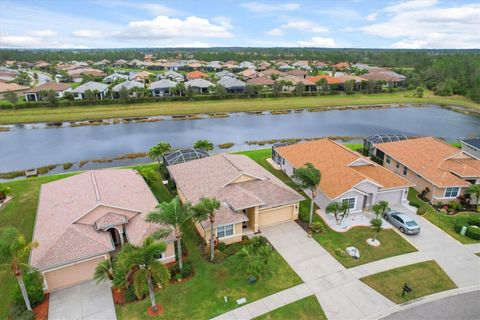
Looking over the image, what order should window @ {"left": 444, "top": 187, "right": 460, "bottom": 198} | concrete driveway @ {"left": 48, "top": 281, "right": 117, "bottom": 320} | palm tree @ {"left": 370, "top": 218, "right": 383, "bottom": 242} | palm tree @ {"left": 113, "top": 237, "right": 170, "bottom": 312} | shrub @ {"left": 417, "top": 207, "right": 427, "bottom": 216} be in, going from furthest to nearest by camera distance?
window @ {"left": 444, "top": 187, "right": 460, "bottom": 198}
shrub @ {"left": 417, "top": 207, "right": 427, "bottom": 216}
palm tree @ {"left": 370, "top": 218, "right": 383, "bottom": 242}
concrete driveway @ {"left": 48, "top": 281, "right": 117, "bottom": 320}
palm tree @ {"left": 113, "top": 237, "right": 170, "bottom": 312}

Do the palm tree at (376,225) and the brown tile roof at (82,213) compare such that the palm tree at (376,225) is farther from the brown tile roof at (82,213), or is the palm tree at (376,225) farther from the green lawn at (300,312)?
the brown tile roof at (82,213)

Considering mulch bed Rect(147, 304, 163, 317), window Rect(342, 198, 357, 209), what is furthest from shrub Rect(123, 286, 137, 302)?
window Rect(342, 198, 357, 209)

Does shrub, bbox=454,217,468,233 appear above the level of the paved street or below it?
above

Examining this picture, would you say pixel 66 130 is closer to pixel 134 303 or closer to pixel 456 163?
pixel 134 303

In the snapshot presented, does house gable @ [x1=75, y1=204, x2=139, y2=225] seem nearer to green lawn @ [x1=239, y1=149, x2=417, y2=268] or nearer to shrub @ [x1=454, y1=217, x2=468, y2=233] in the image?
green lawn @ [x1=239, y1=149, x2=417, y2=268]

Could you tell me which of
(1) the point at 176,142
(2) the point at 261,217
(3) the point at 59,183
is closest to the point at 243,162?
(2) the point at 261,217
